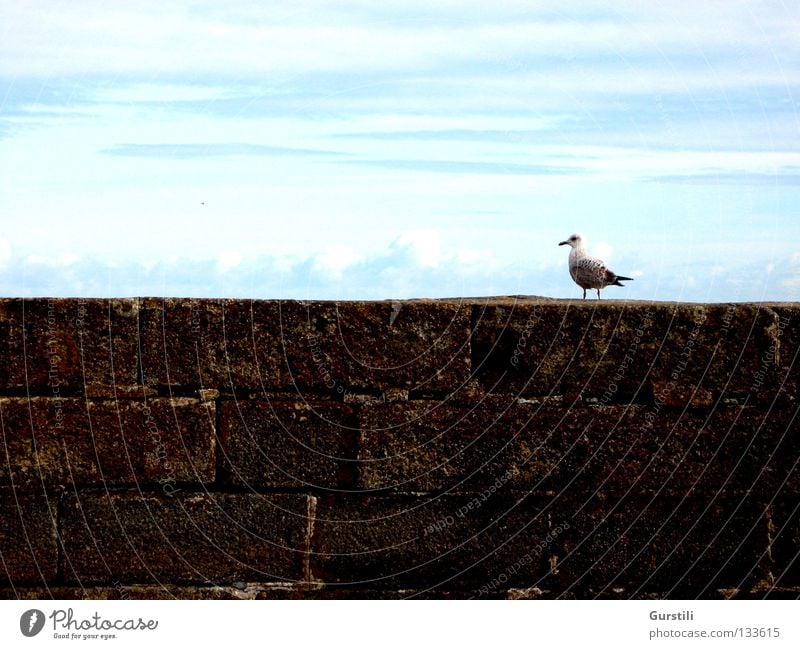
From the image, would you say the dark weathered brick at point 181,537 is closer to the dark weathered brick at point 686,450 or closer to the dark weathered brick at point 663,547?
the dark weathered brick at point 663,547

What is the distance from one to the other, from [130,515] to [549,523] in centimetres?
223

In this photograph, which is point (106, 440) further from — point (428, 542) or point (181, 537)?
point (428, 542)

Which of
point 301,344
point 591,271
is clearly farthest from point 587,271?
point 301,344

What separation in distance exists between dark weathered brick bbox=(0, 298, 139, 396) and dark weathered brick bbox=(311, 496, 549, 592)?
1331 millimetres

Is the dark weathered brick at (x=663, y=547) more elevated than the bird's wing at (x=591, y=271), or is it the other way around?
the bird's wing at (x=591, y=271)

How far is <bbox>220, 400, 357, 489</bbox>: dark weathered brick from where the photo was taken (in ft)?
17.6

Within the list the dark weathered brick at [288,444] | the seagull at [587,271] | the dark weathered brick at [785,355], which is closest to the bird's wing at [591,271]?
the seagull at [587,271]

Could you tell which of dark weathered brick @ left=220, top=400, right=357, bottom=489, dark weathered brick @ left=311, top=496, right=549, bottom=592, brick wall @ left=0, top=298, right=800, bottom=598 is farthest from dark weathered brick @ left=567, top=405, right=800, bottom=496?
dark weathered brick @ left=220, top=400, right=357, bottom=489

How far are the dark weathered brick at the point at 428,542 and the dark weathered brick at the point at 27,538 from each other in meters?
1.39

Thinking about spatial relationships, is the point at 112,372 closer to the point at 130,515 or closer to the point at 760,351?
the point at 130,515

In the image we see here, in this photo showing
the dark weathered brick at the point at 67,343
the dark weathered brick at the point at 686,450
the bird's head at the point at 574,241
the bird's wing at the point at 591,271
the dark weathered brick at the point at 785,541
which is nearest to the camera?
the dark weathered brick at the point at 67,343

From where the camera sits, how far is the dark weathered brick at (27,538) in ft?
17.7

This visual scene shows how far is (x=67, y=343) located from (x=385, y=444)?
1732mm

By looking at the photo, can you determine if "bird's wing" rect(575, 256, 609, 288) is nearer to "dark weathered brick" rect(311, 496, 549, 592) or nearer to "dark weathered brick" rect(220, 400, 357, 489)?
"dark weathered brick" rect(311, 496, 549, 592)
